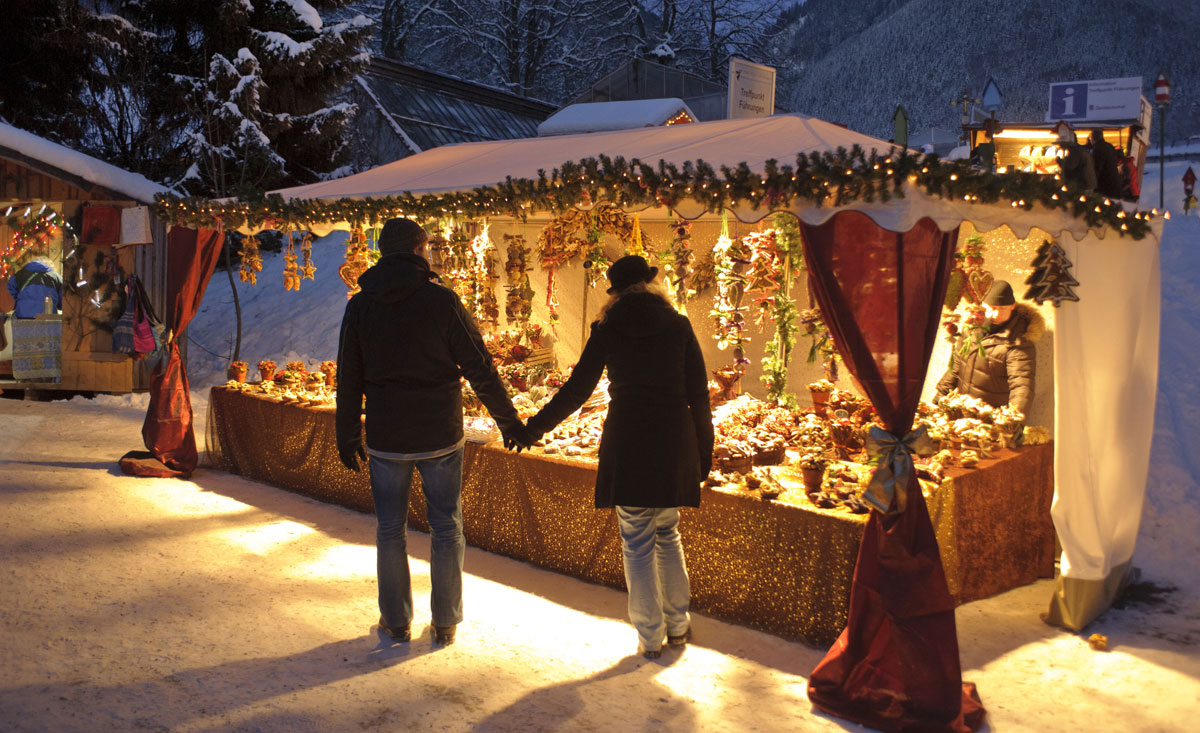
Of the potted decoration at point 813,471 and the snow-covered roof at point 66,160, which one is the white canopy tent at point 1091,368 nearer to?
the potted decoration at point 813,471

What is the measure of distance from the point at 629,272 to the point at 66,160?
981 centimetres

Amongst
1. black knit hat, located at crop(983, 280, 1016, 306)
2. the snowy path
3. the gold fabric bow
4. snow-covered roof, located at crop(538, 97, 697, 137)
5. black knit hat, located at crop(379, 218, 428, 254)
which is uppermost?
snow-covered roof, located at crop(538, 97, 697, 137)

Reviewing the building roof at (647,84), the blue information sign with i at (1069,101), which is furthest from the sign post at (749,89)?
the blue information sign with i at (1069,101)

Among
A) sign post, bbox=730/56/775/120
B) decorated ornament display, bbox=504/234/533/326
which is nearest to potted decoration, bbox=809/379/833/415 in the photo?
sign post, bbox=730/56/775/120

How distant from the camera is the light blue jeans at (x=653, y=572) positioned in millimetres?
3930

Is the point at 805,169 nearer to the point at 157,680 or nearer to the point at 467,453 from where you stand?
the point at 467,453

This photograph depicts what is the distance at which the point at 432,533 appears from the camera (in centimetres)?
397

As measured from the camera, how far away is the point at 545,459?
5.29 m

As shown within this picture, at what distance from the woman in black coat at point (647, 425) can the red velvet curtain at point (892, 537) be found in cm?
76

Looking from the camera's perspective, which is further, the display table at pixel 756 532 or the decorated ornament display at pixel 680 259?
the decorated ornament display at pixel 680 259

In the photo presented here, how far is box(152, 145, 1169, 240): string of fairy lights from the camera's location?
13.1 feet

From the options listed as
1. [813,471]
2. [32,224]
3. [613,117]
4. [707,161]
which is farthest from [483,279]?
[32,224]

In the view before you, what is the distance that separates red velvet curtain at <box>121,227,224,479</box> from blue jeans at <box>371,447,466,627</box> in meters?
4.18

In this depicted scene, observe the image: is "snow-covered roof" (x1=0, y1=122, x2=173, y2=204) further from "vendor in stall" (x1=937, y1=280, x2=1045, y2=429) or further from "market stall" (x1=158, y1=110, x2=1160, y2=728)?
"vendor in stall" (x1=937, y1=280, x2=1045, y2=429)
